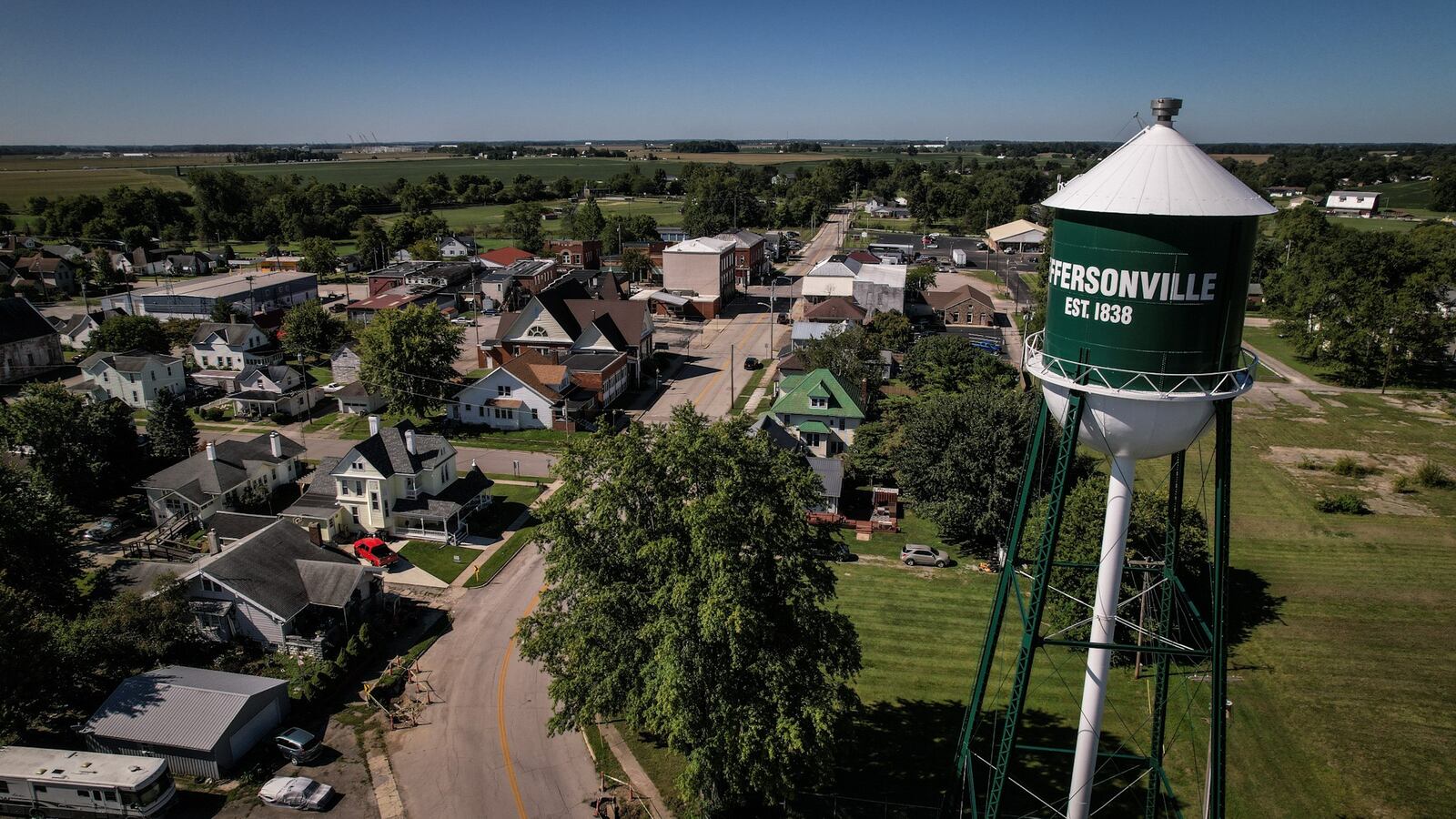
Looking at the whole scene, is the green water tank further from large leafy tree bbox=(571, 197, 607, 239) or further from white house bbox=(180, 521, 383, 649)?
large leafy tree bbox=(571, 197, 607, 239)

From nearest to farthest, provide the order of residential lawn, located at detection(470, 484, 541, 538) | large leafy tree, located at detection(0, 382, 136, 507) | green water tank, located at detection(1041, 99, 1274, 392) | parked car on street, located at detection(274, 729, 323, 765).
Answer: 1. green water tank, located at detection(1041, 99, 1274, 392)
2. parked car on street, located at detection(274, 729, 323, 765)
3. large leafy tree, located at detection(0, 382, 136, 507)
4. residential lawn, located at detection(470, 484, 541, 538)

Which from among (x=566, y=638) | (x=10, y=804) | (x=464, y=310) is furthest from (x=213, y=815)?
(x=464, y=310)

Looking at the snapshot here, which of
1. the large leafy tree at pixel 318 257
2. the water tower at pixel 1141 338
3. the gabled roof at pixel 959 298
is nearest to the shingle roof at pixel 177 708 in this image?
the water tower at pixel 1141 338

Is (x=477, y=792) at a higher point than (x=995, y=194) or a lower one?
lower

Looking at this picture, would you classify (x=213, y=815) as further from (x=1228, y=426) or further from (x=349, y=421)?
(x=349, y=421)

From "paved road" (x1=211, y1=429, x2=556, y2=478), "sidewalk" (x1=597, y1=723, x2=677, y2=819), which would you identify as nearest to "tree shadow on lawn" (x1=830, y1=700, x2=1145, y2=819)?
"sidewalk" (x1=597, y1=723, x2=677, y2=819)

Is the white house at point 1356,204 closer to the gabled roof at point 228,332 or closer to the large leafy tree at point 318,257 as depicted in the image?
the large leafy tree at point 318,257

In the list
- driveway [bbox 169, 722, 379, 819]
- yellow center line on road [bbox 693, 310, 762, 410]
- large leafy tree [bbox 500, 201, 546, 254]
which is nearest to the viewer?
driveway [bbox 169, 722, 379, 819]
